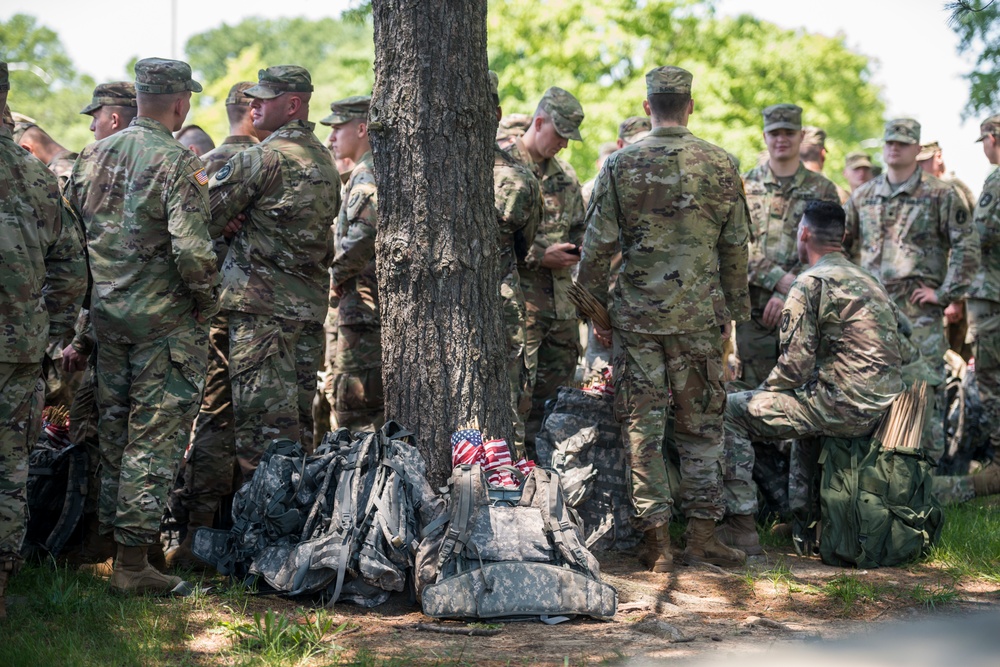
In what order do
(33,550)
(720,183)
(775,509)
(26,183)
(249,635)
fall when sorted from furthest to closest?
(775,509), (720,183), (33,550), (26,183), (249,635)

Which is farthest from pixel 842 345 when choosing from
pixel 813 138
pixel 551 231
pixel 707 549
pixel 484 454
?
pixel 813 138

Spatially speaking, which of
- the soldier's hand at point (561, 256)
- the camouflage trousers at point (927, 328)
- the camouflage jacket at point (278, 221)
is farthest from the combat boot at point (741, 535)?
the camouflage jacket at point (278, 221)

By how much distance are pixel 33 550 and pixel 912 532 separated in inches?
190

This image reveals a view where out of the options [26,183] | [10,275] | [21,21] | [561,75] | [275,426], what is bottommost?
[275,426]

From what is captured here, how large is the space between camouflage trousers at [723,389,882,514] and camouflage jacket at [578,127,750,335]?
2.31 feet

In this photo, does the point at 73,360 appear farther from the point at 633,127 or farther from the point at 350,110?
the point at 633,127

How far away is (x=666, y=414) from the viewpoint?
6094mm

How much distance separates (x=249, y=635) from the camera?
174 inches

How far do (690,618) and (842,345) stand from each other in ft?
7.04

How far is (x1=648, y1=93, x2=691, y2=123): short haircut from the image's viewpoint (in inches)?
237

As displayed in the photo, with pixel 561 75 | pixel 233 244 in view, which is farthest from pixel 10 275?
pixel 561 75

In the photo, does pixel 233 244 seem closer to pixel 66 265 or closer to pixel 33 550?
pixel 66 265

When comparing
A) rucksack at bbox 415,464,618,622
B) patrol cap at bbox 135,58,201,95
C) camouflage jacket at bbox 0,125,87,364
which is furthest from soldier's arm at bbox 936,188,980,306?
camouflage jacket at bbox 0,125,87,364

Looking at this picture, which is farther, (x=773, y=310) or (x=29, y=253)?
(x=773, y=310)
